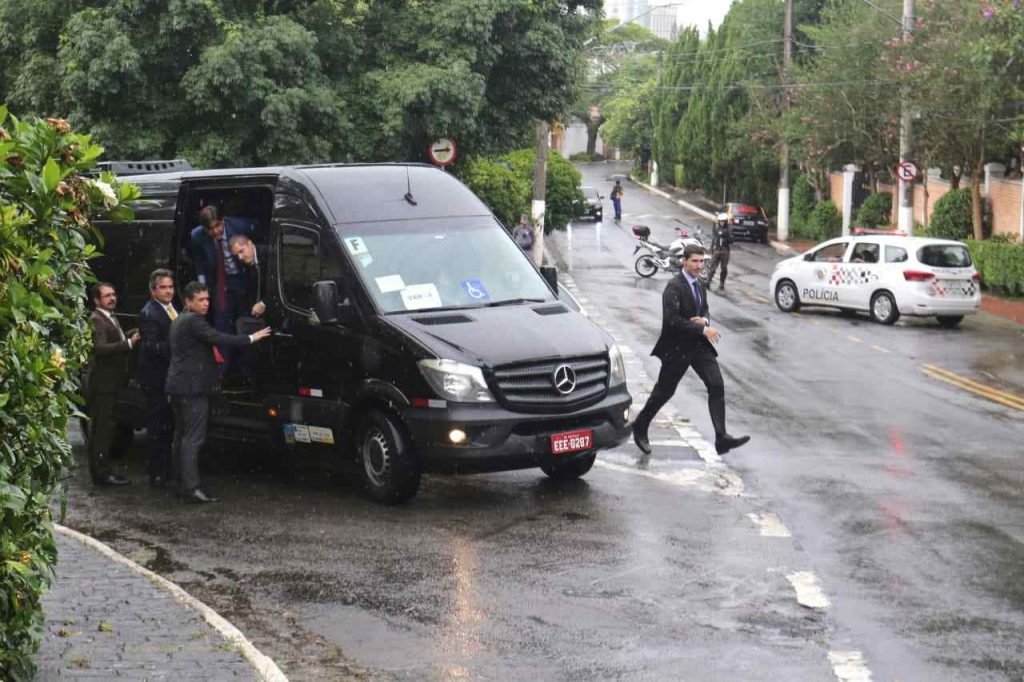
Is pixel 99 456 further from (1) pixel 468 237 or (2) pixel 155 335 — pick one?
(1) pixel 468 237

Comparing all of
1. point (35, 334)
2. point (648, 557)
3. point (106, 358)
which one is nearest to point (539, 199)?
point (106, 358)

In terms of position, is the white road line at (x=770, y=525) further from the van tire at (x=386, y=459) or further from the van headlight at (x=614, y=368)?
the van tire at (x=386, y=459)

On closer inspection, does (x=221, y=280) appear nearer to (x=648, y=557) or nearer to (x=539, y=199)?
(x=648, y=557)

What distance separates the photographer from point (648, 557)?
10164 mm

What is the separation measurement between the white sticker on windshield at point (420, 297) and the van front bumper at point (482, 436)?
3.35 feet

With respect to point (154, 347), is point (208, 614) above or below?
below

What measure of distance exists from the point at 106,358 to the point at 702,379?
5.16 metres

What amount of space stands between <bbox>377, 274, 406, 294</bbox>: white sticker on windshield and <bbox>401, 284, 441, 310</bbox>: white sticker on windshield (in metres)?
0.05

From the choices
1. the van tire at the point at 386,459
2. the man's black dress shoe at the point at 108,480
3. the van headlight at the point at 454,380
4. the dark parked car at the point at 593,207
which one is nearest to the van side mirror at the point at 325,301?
the van tire at the point at 386,459

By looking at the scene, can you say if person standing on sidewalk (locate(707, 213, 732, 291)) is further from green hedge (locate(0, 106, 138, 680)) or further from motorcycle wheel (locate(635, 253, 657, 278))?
green hedge (locate(0, 106, 138, 680))

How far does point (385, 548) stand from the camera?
10461mm

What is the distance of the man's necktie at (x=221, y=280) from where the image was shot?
1373 centimetres

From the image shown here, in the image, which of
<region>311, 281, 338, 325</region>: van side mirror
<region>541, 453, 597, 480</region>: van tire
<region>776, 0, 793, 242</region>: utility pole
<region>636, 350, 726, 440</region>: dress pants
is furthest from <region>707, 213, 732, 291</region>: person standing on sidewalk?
<region>311, 281, 338, 325</region>: van side mirror

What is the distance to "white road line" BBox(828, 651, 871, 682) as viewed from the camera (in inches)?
299
